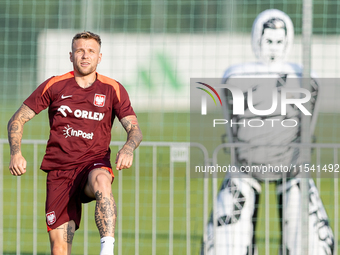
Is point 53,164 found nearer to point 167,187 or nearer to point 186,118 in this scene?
point 186,118

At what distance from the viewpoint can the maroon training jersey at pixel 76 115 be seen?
167 inches

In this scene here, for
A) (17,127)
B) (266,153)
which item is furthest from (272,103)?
(17,127)

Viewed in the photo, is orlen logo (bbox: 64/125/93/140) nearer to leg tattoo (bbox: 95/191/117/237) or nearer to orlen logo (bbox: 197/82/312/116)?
leg tattoo (bbox: 95/191/117/237)

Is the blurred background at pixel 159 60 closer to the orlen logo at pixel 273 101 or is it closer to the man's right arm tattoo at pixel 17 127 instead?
the orlen logo at pixel 273 101

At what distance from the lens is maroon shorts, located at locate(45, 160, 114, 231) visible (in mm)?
4273

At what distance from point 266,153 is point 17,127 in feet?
7.72

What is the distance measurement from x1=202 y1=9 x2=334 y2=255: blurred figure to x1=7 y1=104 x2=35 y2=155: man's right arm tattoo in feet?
6.72

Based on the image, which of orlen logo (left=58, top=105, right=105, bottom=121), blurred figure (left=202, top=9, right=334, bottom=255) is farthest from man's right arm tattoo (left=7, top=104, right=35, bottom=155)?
blurred figure (left=202, top=9, right=334, bottom=255)

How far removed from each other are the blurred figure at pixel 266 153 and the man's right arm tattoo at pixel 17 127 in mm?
2049

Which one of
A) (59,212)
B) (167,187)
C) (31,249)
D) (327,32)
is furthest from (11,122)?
(167,187)

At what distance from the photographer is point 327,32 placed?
6.34 m

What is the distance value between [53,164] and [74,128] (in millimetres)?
326

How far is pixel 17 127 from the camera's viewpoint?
4.23m

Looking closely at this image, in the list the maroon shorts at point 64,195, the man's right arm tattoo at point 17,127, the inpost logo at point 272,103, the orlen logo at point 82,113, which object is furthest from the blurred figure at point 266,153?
the man's right arm tattoo at point 17,127
